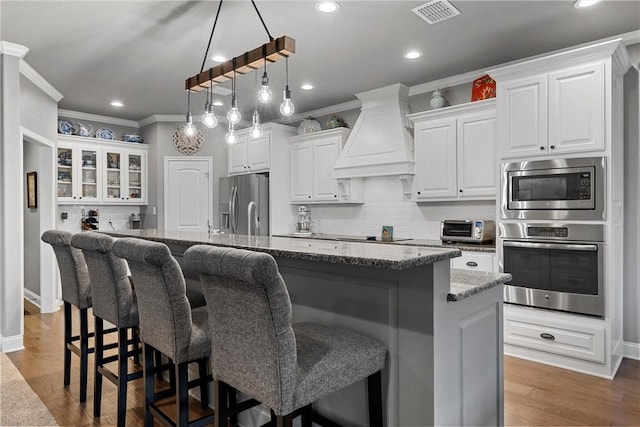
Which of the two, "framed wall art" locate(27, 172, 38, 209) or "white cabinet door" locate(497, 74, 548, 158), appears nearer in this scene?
"white cabinet door" locate(497, 74, 548, 158)

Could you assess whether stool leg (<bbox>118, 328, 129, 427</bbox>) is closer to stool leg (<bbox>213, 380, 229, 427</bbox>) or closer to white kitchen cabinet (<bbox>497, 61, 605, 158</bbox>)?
stool leg (<bbox>213, 380, 229, 427</bbox>)

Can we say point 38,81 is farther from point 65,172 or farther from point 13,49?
point 65,172

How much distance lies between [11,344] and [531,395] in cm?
430

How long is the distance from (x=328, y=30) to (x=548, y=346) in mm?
3058

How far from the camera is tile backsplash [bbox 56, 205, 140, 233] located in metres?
5.86

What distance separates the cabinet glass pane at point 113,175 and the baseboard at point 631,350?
250 inches

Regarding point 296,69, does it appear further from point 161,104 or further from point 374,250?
point 374,250

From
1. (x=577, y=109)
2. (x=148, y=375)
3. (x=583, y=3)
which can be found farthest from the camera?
(x=577, y=109)

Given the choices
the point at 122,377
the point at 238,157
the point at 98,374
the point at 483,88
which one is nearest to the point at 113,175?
the point at 238,157

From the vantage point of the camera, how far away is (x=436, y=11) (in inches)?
115

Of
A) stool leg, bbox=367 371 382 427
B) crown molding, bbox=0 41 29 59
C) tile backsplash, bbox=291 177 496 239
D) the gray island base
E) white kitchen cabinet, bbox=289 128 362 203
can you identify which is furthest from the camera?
white kitchen cabinet, bbox=289 128 362 203

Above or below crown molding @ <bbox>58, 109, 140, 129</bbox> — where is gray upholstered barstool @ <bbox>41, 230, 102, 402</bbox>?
below

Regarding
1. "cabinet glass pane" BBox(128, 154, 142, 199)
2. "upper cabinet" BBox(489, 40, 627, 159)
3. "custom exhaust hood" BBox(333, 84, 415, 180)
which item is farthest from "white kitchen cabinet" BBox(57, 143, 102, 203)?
"upper cabinet" BBox(489, 40, 627, 159)

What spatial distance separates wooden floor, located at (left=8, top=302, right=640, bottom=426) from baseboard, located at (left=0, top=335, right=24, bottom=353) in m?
0.10
